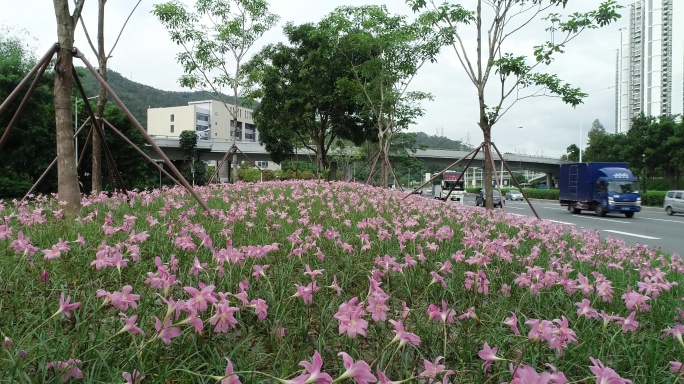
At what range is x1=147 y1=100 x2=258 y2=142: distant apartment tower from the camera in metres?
85.5

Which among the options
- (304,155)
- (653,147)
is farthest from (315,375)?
(304,155)

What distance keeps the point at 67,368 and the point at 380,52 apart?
17.1 meters

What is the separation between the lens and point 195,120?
281 feet

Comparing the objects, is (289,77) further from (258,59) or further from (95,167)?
(95,167)

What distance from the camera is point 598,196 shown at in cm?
1988

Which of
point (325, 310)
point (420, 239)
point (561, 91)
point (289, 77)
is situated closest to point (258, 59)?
point (289, 77)

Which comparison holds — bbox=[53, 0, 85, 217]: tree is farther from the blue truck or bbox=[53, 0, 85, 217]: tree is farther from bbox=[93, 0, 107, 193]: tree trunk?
the blue truck

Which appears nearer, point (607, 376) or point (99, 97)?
point (607, 376)

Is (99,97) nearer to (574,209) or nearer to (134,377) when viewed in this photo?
(134,377)

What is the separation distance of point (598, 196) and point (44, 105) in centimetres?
2711

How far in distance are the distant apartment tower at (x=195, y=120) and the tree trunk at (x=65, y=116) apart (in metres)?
76.9

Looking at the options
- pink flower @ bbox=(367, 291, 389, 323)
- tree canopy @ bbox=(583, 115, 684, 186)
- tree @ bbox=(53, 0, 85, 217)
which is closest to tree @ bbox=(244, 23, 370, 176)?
tree @ bbox=(53, 0, 85, 217)

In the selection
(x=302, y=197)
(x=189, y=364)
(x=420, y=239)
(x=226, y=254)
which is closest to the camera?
(x=189, y=364)

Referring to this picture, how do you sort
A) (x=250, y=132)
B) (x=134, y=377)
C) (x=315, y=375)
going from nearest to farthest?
(x=315, y=375) → (x=134, y=377) → (x=250, y=132)
